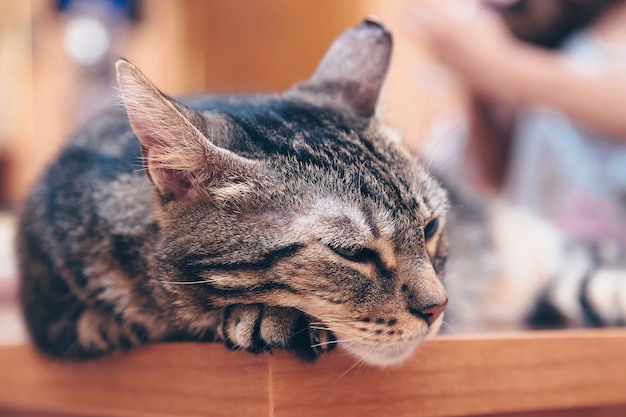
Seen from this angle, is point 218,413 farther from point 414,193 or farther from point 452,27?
point 452,27

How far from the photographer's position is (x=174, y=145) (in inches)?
23.0

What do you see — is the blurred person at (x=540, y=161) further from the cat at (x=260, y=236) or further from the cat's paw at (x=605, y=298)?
the cat at (x=260, y=236)

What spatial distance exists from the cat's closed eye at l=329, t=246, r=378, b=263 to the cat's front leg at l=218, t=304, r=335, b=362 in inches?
2.8

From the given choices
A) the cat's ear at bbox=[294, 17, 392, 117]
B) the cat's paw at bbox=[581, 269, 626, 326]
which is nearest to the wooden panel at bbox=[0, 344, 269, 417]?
the cat's ear at bbox=[294, 17, 392, 117]

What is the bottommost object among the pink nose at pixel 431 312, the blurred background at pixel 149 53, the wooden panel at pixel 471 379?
the blurred background at pixel 149 53

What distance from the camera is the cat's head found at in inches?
23.2

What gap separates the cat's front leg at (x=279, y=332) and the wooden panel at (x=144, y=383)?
16 mm

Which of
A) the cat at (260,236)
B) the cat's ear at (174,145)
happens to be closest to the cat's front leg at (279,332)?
the cat at (260,236)

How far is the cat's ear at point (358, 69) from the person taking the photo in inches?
30.9

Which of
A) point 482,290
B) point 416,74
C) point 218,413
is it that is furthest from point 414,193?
point 416,74

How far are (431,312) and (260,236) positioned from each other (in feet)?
0.59

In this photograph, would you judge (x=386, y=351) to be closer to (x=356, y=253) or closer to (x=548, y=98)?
(x=356, y=253)

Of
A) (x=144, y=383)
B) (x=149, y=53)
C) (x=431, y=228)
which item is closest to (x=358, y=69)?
(x=431, y=228)

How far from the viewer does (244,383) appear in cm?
60
